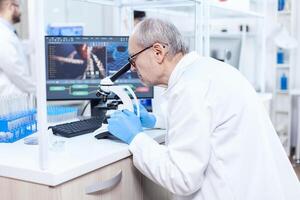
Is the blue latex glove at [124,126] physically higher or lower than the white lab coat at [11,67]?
lower

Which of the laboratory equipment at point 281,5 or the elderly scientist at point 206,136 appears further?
the laboratory equipment at point 281,5

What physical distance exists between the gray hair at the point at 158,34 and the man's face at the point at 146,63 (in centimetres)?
2

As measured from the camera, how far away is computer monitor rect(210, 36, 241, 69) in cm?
294

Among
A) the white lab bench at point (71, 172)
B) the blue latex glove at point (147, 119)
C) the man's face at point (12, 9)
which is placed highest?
the man's face at point (12, 9)

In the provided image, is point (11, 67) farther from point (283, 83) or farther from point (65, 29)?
point (283, 83)

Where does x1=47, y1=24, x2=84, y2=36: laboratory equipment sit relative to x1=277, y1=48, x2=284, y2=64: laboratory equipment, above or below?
above

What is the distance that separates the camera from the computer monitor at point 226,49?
294cm

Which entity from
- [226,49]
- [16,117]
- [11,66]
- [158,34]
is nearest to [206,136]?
[158,34]

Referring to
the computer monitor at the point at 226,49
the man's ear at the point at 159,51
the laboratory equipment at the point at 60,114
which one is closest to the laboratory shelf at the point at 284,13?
the computer monitor at the point at 226,49

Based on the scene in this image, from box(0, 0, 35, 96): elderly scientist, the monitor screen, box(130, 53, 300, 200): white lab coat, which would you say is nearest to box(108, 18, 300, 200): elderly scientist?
box(130, 53, 300, 200): white lab coat

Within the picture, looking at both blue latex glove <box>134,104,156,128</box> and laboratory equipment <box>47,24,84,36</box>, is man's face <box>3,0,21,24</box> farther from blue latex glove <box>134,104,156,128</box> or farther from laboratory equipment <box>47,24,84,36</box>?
blue latex glove <box>134,104,156,128</box>

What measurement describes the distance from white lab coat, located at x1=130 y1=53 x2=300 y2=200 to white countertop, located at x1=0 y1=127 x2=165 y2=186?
97 mm

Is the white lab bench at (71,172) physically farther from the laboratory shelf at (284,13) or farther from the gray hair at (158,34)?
the laboratory shelf at (284,13)

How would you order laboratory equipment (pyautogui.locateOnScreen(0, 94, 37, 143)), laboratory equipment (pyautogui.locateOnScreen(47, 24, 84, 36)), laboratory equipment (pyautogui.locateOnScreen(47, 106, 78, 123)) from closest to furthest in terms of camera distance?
laboratory equipment (pyautogui.locateOnScreen(0, 94, 37, 143)), laboratory equipment (pyautogui.locateOnScreen(47, 106, 78, 123)), laboratory equipment (pyautogui.locateOnScreen(47, 24, 84, 36))
